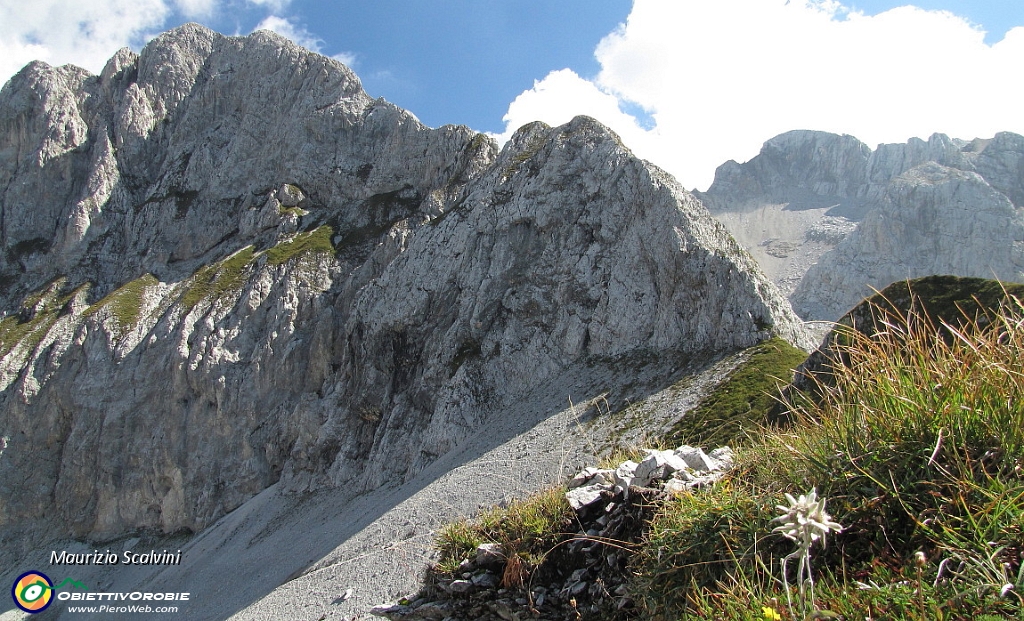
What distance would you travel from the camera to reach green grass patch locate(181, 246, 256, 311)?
227 ft

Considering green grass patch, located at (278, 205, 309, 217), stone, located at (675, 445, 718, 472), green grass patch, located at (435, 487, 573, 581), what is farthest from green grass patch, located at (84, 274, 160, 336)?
stone, located at (675, 445, 718, 472)

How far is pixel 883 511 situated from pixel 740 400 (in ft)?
89.6

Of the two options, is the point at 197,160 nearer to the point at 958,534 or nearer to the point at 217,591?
the point at 217,591

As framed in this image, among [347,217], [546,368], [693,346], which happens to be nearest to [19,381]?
[347,217]

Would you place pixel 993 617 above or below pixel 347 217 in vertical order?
below

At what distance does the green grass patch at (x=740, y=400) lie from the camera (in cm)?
2691

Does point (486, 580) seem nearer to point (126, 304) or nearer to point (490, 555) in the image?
point (490, 555)

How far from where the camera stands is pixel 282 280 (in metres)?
67.5

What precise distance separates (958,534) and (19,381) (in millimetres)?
87909

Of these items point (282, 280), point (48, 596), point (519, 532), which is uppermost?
point (282, 280)

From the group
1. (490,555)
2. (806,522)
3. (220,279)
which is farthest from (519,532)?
(220,279)

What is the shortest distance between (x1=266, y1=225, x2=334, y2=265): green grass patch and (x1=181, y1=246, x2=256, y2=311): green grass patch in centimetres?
410

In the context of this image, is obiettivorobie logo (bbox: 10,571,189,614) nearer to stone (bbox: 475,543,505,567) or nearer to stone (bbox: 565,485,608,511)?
stone (bbox: 475,543,505,567)

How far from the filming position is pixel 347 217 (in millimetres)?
76938
